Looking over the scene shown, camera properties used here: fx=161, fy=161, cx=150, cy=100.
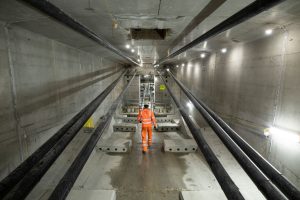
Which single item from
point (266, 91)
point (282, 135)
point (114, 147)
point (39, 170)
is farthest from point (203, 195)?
point (114, 147)

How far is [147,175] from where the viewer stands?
3623mm

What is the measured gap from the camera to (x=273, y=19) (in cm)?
217

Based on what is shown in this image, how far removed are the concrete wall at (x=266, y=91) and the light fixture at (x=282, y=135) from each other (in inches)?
2.0

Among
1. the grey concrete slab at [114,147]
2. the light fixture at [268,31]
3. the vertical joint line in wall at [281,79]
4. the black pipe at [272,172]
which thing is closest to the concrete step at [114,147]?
the grey concrete slab at [114,147]

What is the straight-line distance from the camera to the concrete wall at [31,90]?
7.10ft

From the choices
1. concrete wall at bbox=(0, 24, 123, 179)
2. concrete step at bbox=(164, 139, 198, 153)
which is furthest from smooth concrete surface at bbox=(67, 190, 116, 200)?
concrete step at bbox=(164, 139, 198, 153)

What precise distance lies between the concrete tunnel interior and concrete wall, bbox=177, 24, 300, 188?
2cm

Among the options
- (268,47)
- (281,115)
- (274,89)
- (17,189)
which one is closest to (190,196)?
(281,115)

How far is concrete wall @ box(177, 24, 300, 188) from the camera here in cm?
241

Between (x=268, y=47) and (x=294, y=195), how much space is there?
2.88 meters

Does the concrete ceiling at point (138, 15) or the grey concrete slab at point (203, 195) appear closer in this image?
the concrete ceiling at point (138, 15)

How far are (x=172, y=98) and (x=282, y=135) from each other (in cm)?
189

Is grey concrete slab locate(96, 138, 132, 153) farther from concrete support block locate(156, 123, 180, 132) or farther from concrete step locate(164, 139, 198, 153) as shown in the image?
concrete support block locate(156, 123, 180, 132)

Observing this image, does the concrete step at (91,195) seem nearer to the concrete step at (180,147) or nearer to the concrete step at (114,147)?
the concrete step at (114,147)
